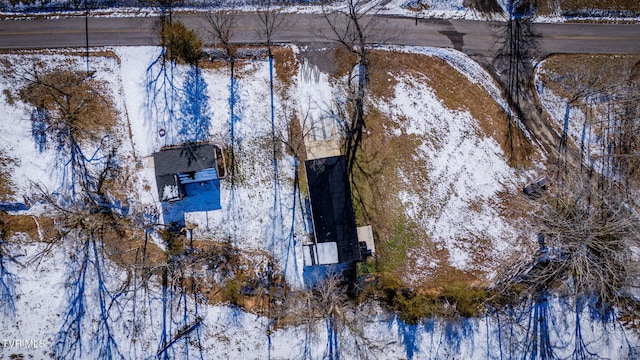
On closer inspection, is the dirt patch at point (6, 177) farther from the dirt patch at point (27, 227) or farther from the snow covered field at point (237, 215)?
the dirt patch at point (27, 227)

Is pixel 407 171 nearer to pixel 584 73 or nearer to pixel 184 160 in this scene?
pixel 584 73

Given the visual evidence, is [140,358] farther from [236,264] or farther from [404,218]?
[404,218]

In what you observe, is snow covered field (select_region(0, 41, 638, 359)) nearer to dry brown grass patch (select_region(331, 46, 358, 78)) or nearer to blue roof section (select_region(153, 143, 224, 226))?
dry brown grass patch (select_region(331, 46, 358, 78))

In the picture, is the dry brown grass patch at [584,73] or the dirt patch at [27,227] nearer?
the dry brown grass patch at [584,73]

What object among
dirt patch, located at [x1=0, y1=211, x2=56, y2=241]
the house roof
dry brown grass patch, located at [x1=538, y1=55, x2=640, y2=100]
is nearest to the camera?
the house roof

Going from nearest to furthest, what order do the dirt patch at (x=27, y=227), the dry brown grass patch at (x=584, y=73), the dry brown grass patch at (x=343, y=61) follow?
the dry brown grass patch at (x=584, y=73) → the dry brown grass patch at (x=343, y=61) → the dirt patch at (x=27, y=227)

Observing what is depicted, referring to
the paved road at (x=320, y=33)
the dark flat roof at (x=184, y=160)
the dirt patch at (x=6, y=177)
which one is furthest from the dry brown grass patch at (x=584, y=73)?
the dirt patch at (x=6, y=177)

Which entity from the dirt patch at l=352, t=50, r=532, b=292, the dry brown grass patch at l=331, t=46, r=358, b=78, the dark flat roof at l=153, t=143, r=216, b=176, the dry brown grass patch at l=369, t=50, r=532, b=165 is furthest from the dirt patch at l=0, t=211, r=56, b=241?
the dry brown grass patch at l=369, t=50, r=532, b=165
